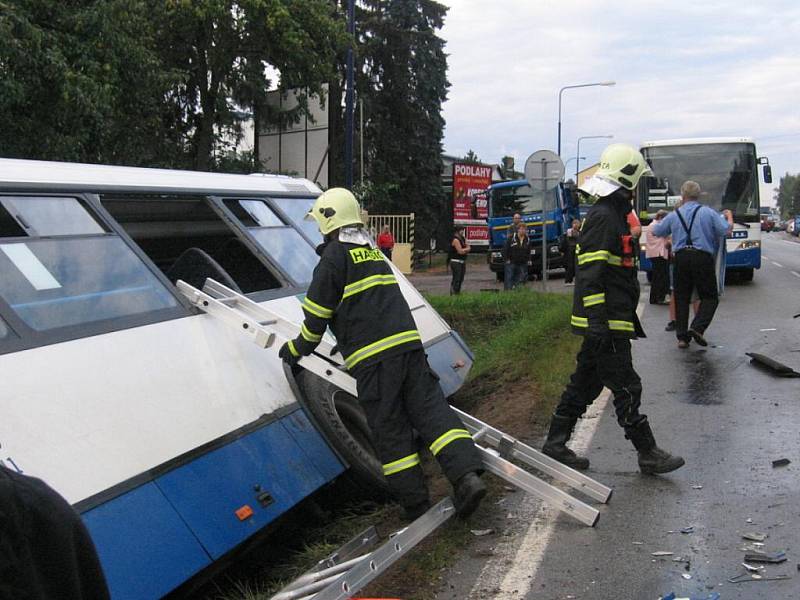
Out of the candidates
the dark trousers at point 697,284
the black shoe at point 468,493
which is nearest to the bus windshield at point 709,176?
the dark trousers at point 697,284

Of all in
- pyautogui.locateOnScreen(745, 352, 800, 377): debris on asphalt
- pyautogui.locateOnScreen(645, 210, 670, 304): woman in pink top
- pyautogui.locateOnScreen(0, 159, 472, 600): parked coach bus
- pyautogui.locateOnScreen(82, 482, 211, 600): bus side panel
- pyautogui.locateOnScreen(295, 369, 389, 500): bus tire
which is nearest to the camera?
pyautogui.locateOnScreen(82, 482, 211, 600): bus side panel

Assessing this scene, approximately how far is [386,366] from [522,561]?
3.85 feet

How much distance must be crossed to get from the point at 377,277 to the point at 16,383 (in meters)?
1.99

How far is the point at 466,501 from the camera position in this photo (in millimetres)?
4402

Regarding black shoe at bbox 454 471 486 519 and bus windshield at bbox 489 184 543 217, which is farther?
bus windshield at bbox 489 184 543 217

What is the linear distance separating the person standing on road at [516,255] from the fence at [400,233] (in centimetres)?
1175

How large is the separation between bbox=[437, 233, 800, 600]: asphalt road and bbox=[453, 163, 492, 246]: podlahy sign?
78.2 feet

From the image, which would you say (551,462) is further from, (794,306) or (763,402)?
(794,306)

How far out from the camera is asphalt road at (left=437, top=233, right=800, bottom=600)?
3961 mm

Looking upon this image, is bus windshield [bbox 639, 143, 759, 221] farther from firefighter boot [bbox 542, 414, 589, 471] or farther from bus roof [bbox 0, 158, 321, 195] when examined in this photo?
firefighter boot [bbox 542, 414, 589, 471]

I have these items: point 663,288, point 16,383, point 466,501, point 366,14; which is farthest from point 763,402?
point 366,14

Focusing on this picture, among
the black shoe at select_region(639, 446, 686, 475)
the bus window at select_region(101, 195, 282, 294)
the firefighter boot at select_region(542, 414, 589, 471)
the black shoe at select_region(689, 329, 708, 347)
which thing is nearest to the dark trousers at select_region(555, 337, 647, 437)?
the black shoe at select_region(639, 446, 686, 475)

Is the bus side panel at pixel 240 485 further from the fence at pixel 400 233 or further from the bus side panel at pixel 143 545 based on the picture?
the fence at pixel 400 233

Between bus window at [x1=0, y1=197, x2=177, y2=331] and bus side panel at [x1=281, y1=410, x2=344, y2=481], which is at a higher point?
bus window at [x1=0, y1=197, x2=177, y2=331]
